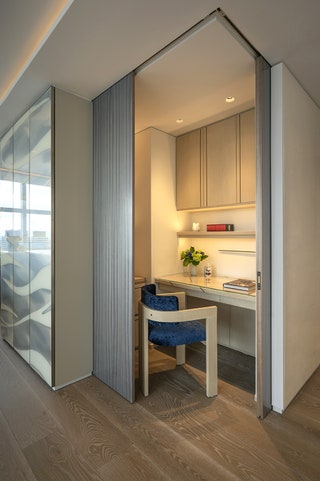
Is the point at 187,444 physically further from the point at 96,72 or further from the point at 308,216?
the point at 96,72

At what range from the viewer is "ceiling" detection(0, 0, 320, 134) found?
4.43 feet

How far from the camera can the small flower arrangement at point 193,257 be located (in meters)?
2.95

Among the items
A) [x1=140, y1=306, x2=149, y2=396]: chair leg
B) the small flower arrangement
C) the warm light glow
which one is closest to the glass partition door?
the warm light glow

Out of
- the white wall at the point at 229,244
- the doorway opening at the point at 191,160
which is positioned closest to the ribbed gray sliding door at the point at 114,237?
the doorway opening at the point at 191,160

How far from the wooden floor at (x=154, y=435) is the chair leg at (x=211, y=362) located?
0.09 m

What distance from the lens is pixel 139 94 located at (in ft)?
7.08

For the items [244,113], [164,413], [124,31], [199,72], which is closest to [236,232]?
[244,113]

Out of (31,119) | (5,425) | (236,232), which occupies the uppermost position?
(31,119)

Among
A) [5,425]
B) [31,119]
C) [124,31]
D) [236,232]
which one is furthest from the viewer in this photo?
[236,232]

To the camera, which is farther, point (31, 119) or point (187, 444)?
point (31, 119)

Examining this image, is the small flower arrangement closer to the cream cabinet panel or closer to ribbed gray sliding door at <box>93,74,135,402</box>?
the cream cabinet panel

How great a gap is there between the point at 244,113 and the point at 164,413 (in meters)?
2.71

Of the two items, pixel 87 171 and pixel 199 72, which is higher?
pixel 199 72

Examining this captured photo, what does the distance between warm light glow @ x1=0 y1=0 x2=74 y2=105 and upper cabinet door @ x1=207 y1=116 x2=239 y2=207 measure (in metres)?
1.72
